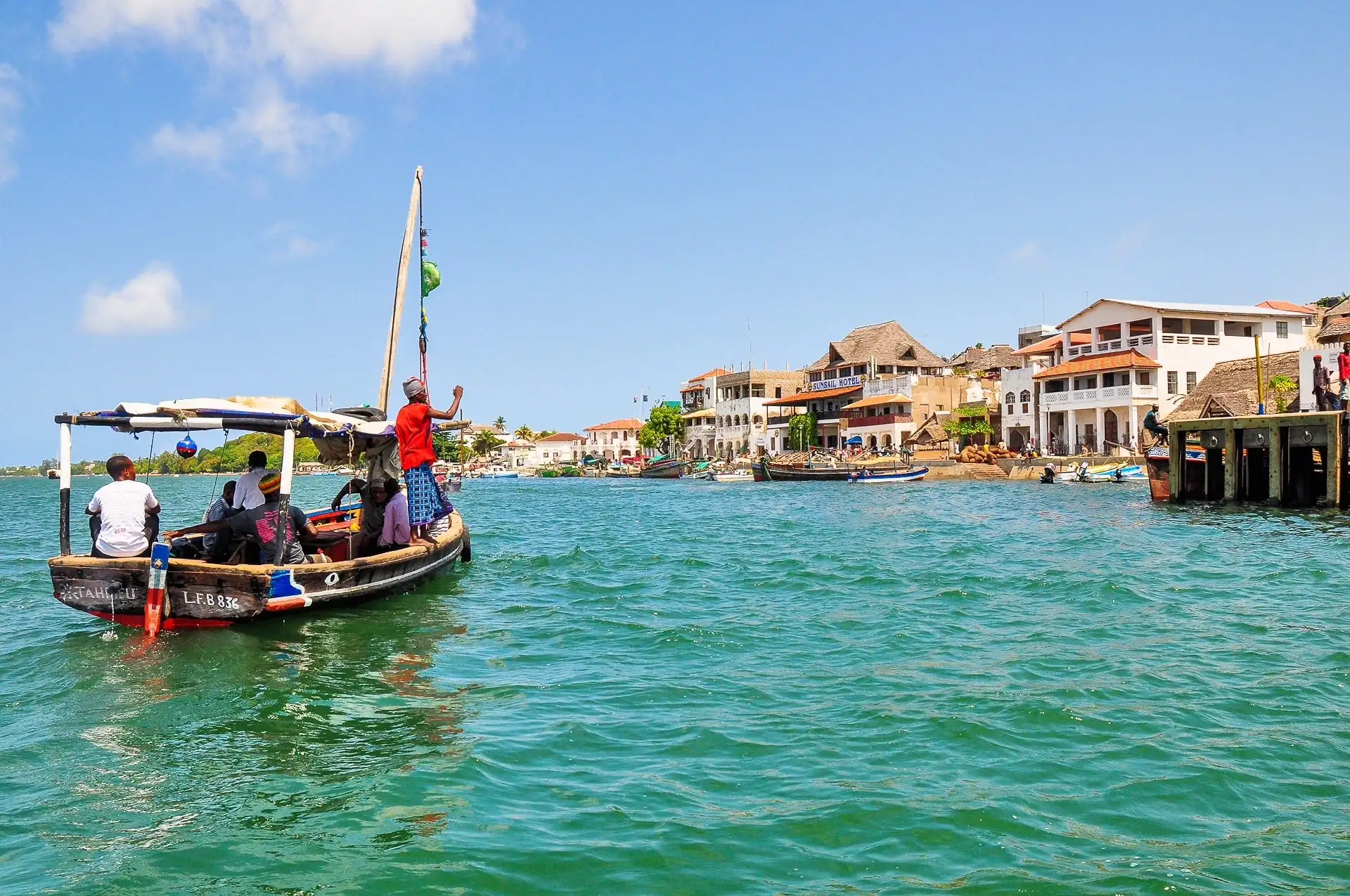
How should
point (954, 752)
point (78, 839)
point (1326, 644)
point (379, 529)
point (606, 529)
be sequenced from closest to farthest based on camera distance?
point (78, 839) < point (954, 752) < point (1326, 644) < point (379, 529) < point (606, 529)

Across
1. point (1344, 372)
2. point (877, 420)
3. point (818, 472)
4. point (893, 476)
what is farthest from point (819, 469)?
point (1344, 372)

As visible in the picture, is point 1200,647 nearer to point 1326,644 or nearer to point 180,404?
point 1326,644

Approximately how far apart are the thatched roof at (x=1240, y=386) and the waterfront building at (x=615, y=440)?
276 ft

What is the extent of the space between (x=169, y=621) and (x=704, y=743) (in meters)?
6.90

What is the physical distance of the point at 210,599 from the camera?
1092 cm

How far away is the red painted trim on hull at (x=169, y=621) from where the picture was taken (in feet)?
35.8

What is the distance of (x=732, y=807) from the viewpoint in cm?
586

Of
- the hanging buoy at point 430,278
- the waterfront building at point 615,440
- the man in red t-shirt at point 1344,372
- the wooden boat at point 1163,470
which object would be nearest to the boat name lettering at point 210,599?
the hanging buoy at point 430,278

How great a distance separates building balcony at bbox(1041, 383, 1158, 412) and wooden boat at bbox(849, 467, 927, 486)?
896 cm

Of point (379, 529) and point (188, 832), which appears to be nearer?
point (188, 832)

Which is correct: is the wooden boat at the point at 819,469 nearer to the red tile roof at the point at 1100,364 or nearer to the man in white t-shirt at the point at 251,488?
the red tile roof at the point at 1100,364

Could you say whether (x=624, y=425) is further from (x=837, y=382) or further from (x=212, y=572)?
(x=212, y=572)

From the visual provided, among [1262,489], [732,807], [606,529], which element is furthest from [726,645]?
[1262,489]

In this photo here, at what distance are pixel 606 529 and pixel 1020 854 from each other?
77.9 ft
